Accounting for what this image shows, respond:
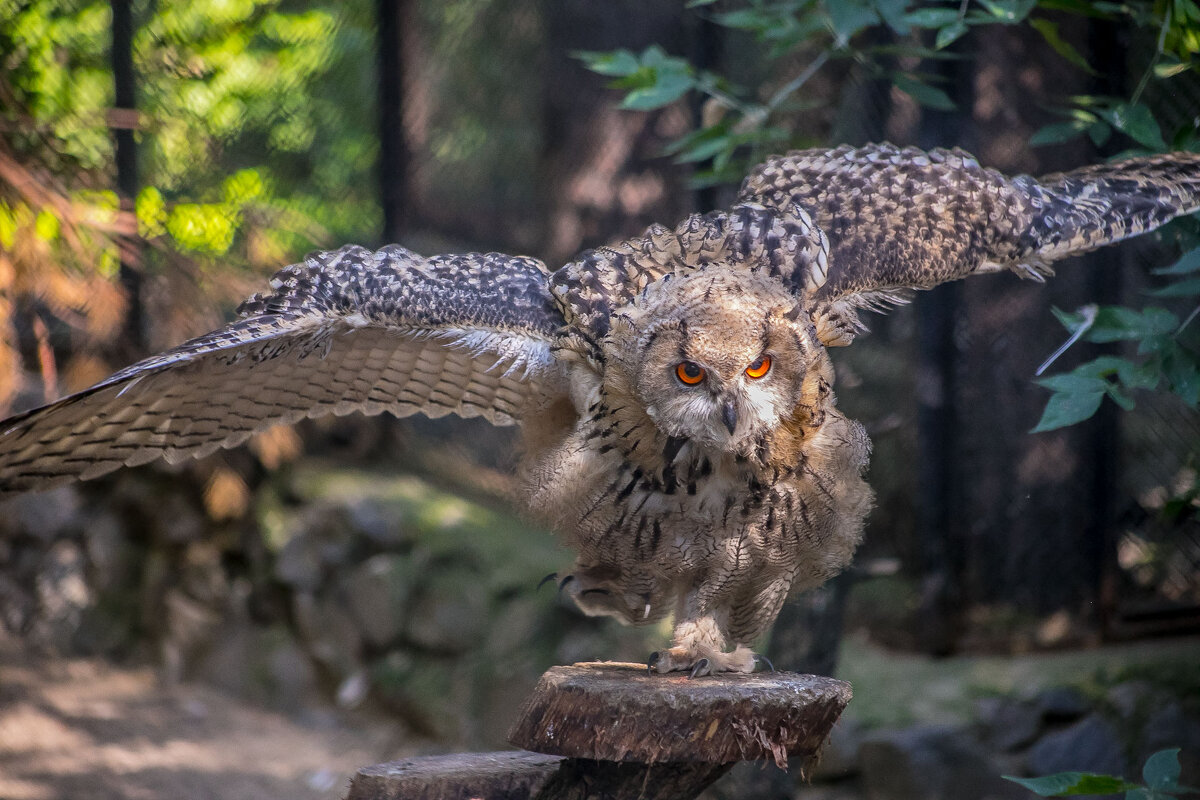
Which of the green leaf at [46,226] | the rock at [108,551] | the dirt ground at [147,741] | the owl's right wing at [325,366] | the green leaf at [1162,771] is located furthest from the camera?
the rock at [108,551]

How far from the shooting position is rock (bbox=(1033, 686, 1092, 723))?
14.0 feet

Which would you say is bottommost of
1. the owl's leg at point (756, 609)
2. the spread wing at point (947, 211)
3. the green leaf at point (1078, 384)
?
the owl's leg at point (756, 609)

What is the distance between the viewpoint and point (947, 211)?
291 centimetres

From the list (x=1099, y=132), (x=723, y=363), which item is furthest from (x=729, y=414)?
(x=1099, y=132)

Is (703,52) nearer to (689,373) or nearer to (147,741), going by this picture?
(689,373)

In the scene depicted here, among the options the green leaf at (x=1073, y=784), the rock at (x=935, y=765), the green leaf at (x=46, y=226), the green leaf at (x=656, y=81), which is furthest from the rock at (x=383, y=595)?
the green leaf at (x=1073, y=784)

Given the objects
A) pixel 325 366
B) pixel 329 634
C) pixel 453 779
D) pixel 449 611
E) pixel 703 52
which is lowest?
pixel 453 779

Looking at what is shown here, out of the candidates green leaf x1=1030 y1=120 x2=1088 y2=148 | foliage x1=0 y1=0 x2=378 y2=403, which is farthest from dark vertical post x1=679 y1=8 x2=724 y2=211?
green leaf x1=1030 y1=120 x2=1088 y2=148

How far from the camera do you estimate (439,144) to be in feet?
18.3

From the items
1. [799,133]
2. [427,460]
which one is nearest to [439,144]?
[427,460]

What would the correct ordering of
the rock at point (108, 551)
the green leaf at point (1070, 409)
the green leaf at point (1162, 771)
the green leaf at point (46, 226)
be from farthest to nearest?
the rock at point (108, 551)
the green leaf at point (46, 226)
the green leaf at point (1070, 409)
the green leaf at point (1162, 771)

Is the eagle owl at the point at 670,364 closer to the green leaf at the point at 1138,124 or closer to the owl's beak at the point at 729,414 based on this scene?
the owl's beak at the point at 729,414

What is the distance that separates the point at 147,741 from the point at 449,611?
60.5 inches

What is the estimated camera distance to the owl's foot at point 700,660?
267cm
